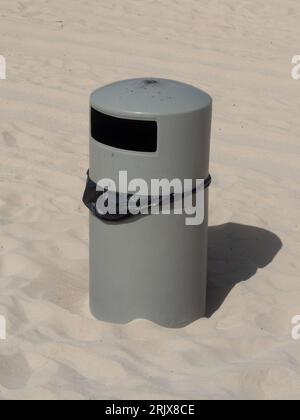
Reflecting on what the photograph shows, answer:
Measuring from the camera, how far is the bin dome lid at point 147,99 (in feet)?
12.4

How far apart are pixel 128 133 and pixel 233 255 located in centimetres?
147

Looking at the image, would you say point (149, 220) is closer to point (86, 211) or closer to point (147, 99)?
point (147, 99)

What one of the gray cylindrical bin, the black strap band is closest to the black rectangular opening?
the gray cylindrical bin

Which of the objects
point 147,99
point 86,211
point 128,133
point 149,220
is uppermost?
point 147,99

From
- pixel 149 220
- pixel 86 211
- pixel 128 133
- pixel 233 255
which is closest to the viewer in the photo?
pixel 128 133

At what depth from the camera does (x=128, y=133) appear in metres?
3.81

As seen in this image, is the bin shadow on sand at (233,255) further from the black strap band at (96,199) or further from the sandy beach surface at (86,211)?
the black strap band at (96,199)

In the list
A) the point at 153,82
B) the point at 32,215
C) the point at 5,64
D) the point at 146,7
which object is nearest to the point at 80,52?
the point at 5,64

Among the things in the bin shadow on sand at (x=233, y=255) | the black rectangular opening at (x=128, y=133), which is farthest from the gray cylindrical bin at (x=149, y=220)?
the bin shadow on sand at (x=233, y=255)

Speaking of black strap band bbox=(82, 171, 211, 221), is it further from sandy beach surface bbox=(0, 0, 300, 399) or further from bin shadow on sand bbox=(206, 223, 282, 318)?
bin shadow on sand bbox=(206, 223, 282, 318)

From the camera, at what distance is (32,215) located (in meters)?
5.26

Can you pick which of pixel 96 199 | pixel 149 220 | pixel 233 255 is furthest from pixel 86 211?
pixel 149 220
